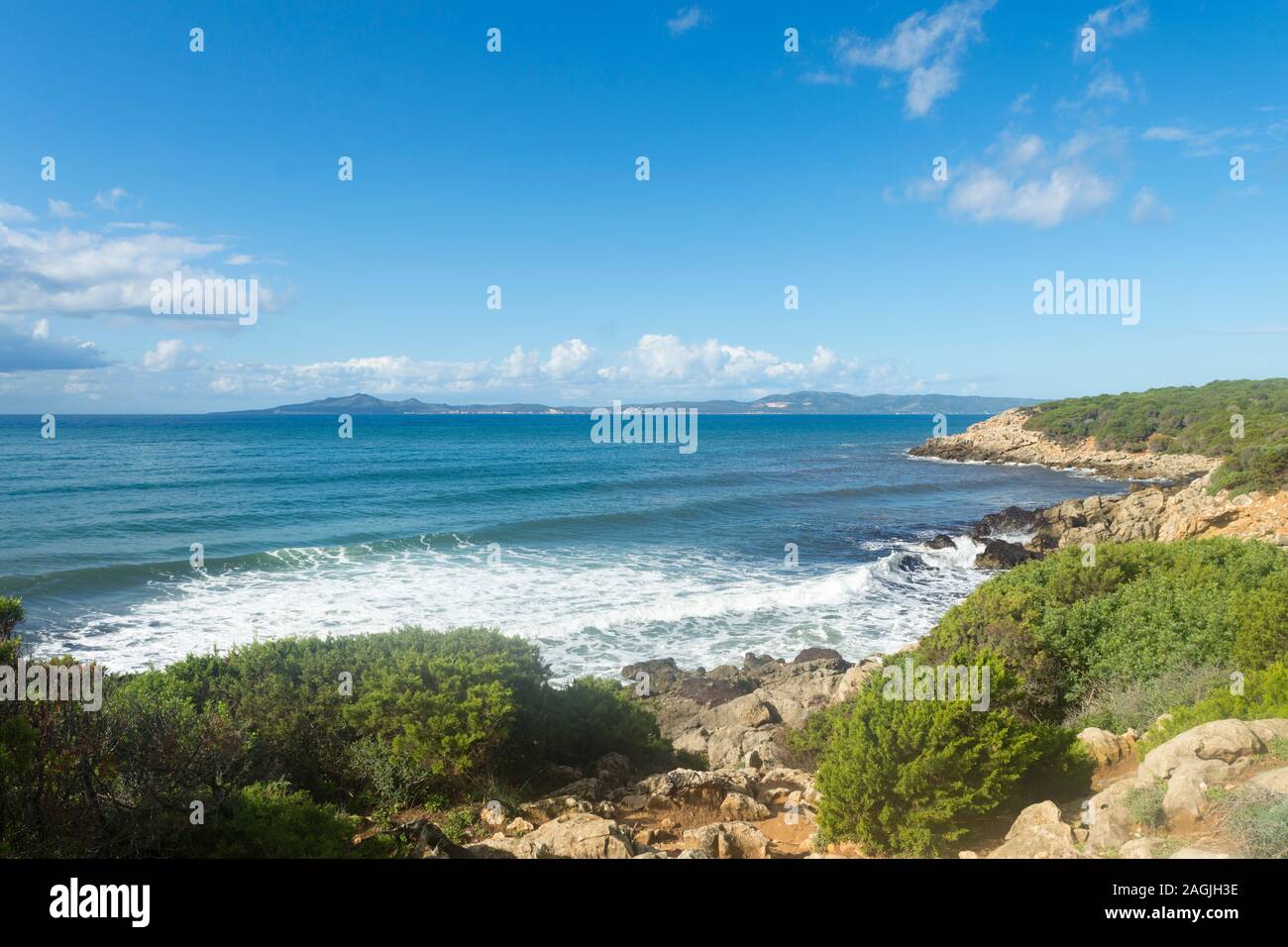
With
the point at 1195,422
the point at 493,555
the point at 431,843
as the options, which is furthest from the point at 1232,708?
the point at 1195,422

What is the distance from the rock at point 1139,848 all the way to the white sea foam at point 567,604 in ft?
42.9

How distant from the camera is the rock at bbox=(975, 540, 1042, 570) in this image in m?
27.6

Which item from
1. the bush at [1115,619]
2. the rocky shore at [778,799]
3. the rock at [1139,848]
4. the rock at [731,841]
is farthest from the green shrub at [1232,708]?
the rock at [731,841]

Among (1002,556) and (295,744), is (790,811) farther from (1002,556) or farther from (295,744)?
(1002,556)

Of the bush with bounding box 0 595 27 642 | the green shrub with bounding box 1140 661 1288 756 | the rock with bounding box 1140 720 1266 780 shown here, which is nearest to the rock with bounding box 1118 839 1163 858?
the rock with bounding box 1140 720 1266 780

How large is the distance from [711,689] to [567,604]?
25.0 feet

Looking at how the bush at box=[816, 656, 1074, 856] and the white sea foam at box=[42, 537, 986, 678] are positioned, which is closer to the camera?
the bush at box=[816, 656, 1074, 856]

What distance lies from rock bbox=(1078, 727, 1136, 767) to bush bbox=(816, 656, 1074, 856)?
128cm

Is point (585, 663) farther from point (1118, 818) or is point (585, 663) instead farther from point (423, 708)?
point (1118, 818)

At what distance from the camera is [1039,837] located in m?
5.84

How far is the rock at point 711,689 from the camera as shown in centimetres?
1515

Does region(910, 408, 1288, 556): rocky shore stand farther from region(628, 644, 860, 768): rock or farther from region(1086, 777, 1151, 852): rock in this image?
region(1086, 777, 1151, 852): rock
